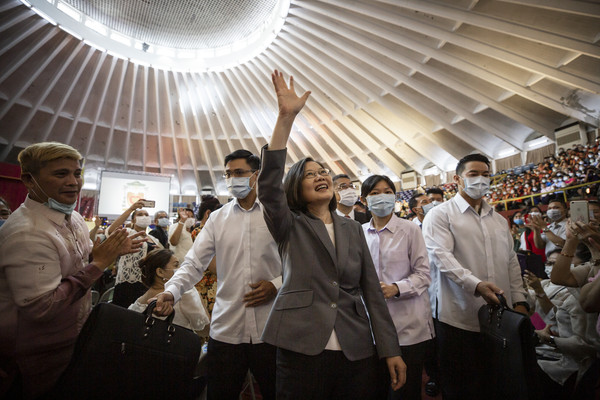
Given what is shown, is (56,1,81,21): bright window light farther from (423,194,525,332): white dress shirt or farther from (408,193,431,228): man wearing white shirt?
(423,194,525,332): white dress shirt

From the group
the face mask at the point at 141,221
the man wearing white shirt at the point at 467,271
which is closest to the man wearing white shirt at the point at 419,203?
the man wearing white shirt at the point at 467,271

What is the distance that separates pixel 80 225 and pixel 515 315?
7.61 feet

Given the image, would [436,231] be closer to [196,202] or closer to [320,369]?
[320,369]

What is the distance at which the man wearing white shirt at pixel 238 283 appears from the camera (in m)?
1.52

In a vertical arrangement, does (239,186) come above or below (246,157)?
below

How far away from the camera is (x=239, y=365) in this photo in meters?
1.54

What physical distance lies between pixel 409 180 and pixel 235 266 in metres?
13.5

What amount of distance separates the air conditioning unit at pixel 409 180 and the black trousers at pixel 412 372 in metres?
12.9

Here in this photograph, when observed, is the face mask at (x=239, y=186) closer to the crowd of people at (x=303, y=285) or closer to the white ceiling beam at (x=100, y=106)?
the crowd of people at (x=303, y=285)

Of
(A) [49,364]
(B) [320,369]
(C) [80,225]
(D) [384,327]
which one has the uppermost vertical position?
(C) [80,225]

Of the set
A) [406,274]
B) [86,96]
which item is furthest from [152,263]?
[86,96]

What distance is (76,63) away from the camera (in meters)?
10.4

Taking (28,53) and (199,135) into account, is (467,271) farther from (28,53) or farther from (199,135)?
(199,135)

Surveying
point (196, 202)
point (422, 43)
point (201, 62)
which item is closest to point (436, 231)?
point (422, 43)
